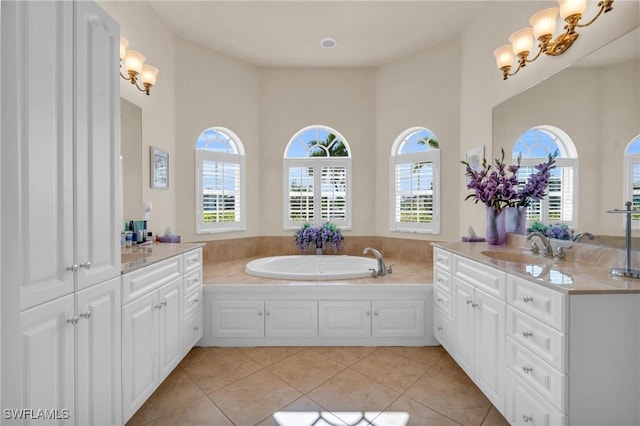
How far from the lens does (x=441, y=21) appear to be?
3074 millimetres

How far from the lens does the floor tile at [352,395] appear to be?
5.98 feet

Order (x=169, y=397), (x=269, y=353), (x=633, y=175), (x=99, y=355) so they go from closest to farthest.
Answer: (x=99, y=355)
(x=633, y=175)
(x=169, y=397)
(x=269, y=353)

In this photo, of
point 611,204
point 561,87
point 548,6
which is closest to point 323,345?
point 611,204

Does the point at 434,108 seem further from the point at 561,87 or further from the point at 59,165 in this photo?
the point at 59,165

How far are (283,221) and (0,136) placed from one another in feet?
10.4

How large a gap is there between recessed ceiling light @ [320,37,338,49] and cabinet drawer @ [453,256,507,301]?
262 cm

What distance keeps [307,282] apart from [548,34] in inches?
97.2

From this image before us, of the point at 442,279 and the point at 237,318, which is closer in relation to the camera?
the point at 442,279

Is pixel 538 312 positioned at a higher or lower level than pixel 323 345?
higher

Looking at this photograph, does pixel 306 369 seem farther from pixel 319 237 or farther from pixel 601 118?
pixel 601 118

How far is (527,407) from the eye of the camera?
1415mm

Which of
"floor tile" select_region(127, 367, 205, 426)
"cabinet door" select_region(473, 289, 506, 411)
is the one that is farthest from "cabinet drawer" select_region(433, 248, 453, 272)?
"floor tile" select_region(127, 367, 205, 426)

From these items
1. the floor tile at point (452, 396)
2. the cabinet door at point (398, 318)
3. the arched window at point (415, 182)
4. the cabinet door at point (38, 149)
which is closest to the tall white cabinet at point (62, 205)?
the cabinet door at point (38, 149)

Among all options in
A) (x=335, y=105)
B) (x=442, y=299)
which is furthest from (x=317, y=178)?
(x=442, y=299)
